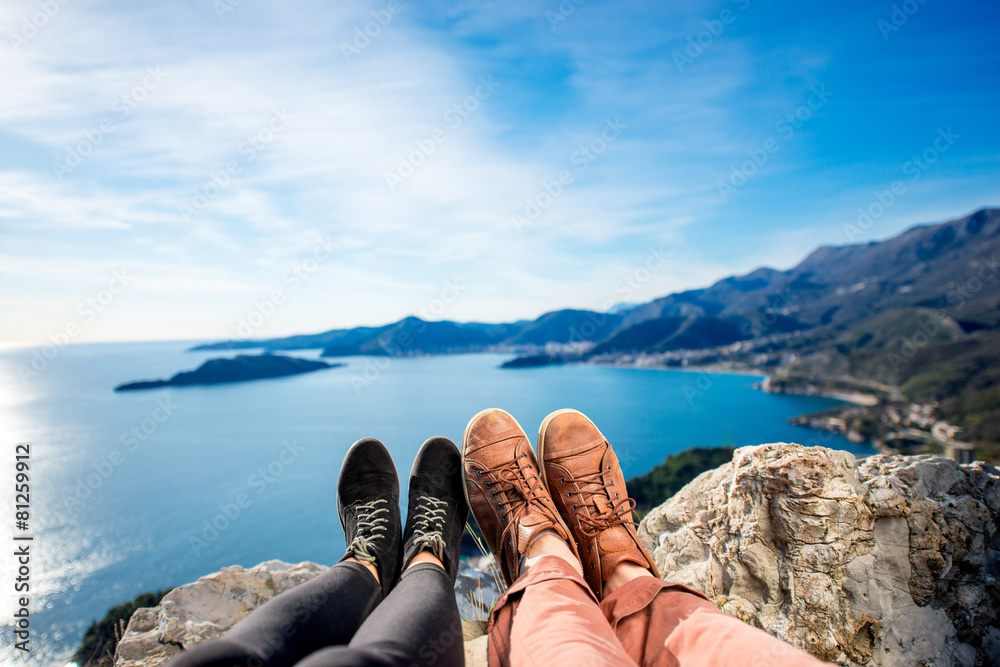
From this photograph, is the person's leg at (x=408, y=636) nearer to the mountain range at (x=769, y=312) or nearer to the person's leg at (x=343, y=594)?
the person's leg at (x=343, y=594)

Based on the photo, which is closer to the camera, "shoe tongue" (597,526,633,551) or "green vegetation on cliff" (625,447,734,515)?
"shoe tongue" (597,526,633,551)

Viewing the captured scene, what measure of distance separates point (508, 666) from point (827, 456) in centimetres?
149

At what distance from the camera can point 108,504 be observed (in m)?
24.2

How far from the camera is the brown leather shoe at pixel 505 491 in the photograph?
6.52ft

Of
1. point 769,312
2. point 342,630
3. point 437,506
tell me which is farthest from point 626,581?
point 769,312

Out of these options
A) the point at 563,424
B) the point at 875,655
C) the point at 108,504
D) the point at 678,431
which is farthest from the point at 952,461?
the point at 108,504

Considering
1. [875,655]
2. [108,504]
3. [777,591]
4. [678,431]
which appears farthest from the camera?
[678,431]

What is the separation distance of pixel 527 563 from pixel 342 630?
784mm

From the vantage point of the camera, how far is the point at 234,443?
105 ft

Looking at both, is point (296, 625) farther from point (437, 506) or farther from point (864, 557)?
point (864, 557)

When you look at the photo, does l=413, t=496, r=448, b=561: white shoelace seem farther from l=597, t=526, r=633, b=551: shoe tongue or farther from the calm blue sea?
the calm blue sea

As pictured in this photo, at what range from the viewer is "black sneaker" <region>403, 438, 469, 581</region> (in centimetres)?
189

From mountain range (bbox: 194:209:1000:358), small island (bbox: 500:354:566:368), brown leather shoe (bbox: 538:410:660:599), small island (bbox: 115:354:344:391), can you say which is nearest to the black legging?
brown leather shoe (bbox: 538:410:660:599)

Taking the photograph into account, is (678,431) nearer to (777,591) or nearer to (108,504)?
(777,591)
